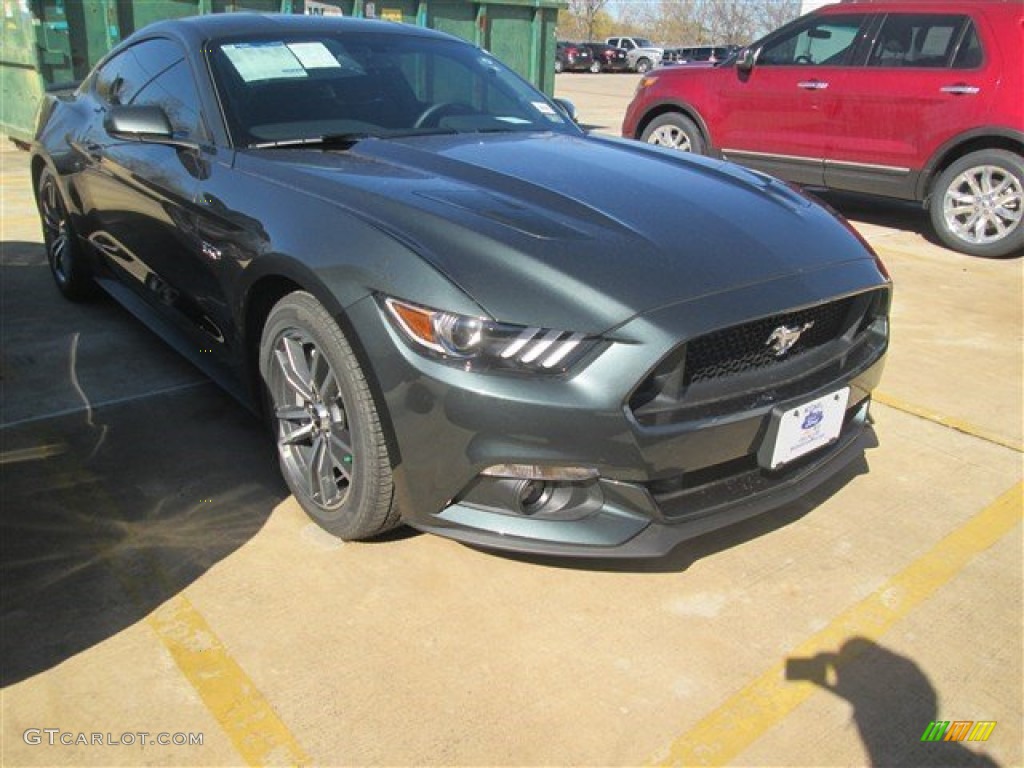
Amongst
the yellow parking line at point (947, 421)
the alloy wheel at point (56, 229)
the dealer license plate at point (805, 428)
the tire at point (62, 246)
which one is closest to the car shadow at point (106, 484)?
the tire at point (62, 246)

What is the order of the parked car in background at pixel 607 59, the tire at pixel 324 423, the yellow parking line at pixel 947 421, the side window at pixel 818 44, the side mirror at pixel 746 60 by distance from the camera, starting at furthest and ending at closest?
the parked car in background at pixel 607 59
the side mirror at pixel 746 60
the side window at pixel 818 44
the yellow parking line at pixel 947 421
the tire at pixel 324 423

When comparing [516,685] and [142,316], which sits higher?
[142,316]

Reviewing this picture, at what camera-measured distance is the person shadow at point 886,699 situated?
2.05 m

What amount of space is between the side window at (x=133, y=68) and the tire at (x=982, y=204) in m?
5.82

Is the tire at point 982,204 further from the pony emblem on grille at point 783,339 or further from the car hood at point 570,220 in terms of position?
the pony emblem on grille at point 783,339

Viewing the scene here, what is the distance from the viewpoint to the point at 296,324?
2658 mm

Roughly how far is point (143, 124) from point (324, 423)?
1.45m

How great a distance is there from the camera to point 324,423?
2.71 meters

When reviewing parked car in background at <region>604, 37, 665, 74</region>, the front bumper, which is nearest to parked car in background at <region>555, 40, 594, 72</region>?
parked car in background at <region>604, 37, 665, 74</region>

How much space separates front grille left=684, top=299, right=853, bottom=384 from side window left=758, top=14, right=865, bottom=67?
223 inches

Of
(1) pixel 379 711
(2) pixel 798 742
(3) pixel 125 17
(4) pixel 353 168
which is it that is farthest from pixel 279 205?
(3) pixel 125 17

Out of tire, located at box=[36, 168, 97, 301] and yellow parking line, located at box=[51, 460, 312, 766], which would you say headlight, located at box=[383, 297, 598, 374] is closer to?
yellow parking line, located at box=[51, 460, 312, 766]

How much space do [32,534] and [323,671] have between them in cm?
122

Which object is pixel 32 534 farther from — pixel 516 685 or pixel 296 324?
pixel 516 685
